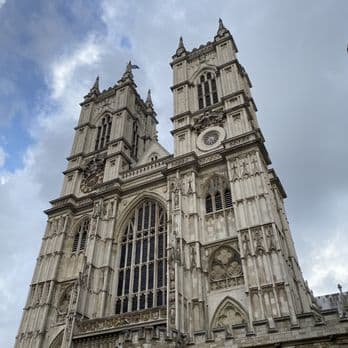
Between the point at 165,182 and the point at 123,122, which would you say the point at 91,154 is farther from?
the point at 165,182

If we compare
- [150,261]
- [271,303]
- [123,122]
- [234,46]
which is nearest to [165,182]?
[150,261]

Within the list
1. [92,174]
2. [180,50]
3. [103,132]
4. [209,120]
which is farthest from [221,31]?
[92,174]

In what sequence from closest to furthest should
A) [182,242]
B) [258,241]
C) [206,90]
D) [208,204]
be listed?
[258,241] → [182,242] → [208,204] → [206,90]

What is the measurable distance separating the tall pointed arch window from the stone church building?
0.27ft

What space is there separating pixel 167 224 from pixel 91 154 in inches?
508

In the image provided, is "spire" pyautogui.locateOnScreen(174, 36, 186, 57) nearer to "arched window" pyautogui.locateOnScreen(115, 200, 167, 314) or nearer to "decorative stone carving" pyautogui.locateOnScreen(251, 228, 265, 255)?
"arched window" pyautogui.locateOnScreen(115, 200, 167, 314)

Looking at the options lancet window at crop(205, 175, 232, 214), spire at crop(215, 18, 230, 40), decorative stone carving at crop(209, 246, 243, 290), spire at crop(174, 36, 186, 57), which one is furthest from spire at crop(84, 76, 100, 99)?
decorative stone carving at crop(209, 246, 243, 290)

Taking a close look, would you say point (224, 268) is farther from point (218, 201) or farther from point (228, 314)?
point (218, 201)

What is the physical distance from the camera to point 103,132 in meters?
34.0

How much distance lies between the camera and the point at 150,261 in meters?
22.3

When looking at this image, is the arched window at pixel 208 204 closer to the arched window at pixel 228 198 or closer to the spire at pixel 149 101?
the arched window at pixel 228 198

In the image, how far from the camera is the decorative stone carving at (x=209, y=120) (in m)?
26.8

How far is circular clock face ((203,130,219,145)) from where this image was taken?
2578 cm

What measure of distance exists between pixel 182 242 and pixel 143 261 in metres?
3.74
